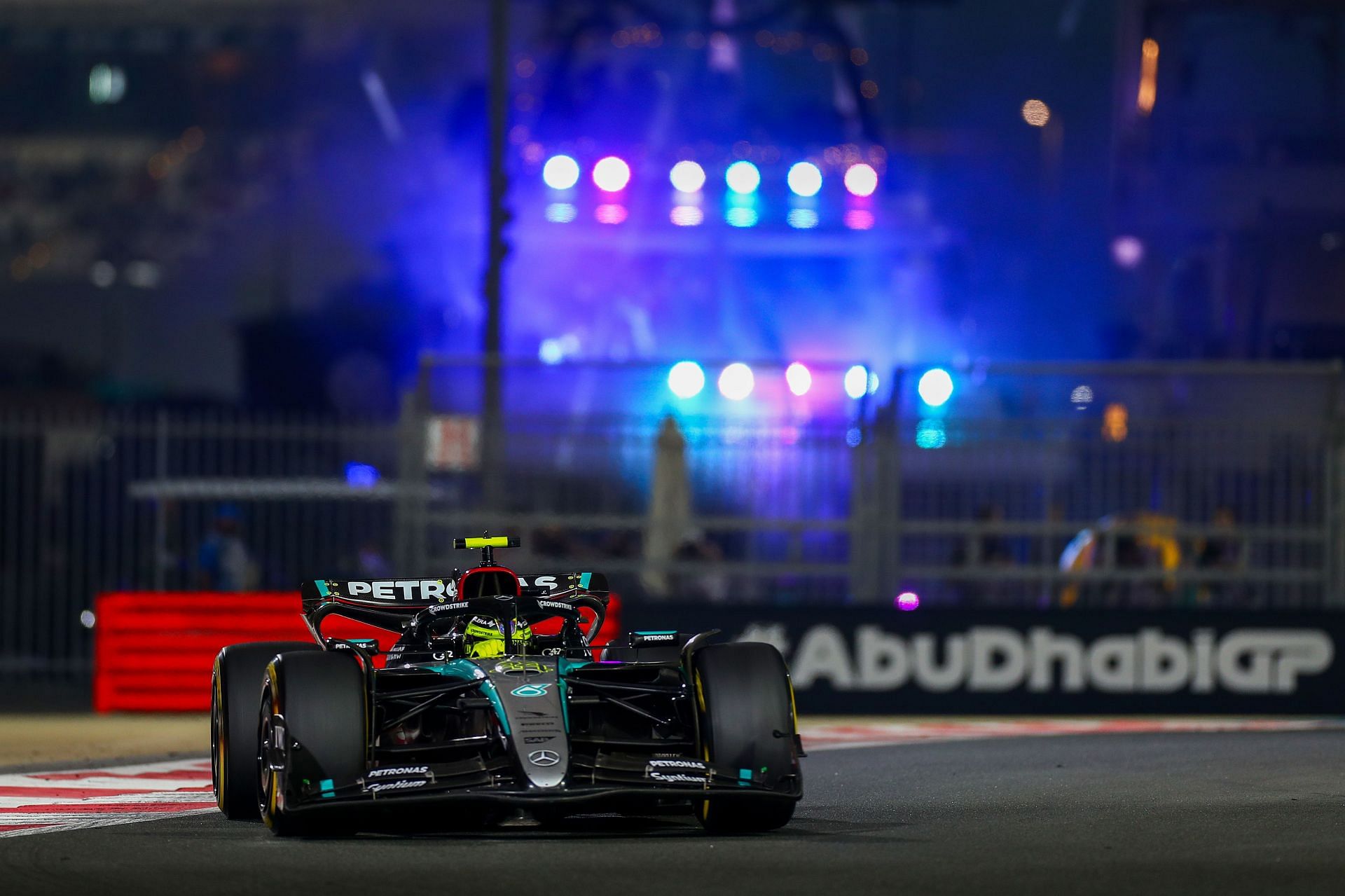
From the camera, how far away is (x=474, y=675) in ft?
28.4

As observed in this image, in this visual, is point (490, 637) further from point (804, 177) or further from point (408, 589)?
point (804, 177)

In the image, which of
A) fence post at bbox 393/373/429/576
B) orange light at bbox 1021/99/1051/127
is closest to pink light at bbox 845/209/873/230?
orange light at bbox 1021/99/1051/127

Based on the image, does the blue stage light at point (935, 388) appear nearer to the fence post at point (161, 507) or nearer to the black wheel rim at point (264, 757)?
the fence post at point (161, 507)

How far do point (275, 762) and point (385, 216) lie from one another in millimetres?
28911

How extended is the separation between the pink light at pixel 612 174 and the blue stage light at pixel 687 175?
4.46 ft

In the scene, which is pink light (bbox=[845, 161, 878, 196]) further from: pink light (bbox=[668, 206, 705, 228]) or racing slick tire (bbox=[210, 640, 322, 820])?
racing slick tire (bbox=[210, 640, 322, 820])

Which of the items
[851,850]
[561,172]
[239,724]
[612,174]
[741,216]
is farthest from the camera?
[741,216]

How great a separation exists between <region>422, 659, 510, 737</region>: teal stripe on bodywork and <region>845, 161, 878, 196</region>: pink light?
Result: 18.0 m

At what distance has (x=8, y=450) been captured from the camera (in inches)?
690

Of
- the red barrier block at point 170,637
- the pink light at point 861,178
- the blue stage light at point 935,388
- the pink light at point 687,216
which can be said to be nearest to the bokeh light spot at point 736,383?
the blue stage light at point 935,388

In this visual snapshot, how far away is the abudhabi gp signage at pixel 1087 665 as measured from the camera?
16.5m

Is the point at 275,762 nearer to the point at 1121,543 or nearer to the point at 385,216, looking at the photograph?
the point at 1121,543

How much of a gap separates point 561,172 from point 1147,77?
8.15m

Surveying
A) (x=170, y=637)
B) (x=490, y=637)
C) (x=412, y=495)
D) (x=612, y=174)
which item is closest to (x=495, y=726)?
(x=490, y=637)
